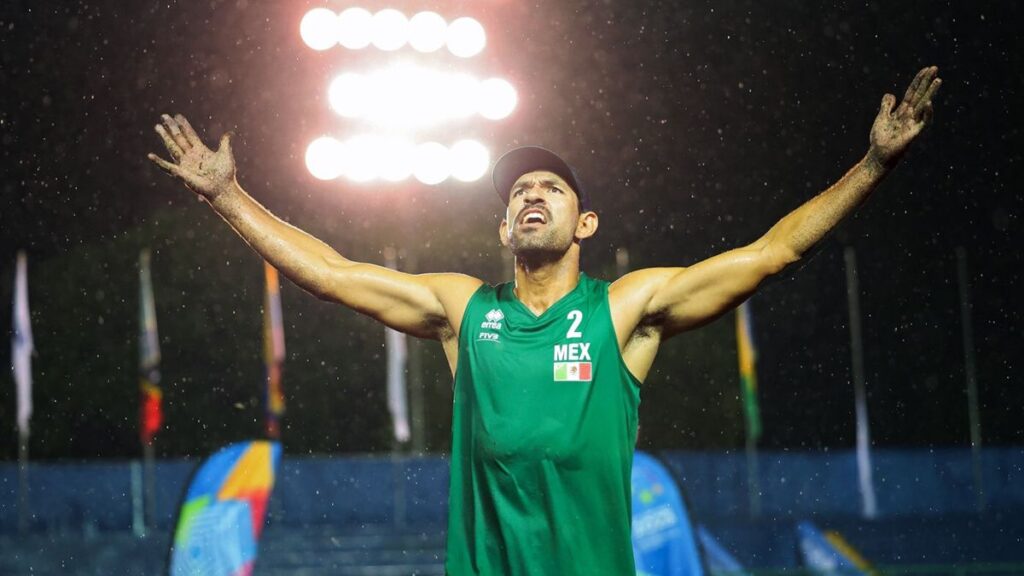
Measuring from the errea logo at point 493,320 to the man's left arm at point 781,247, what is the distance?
1.16 ft

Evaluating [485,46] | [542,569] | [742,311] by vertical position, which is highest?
[485,46]

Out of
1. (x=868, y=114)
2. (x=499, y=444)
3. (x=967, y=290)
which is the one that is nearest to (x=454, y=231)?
(x=868, y=114)

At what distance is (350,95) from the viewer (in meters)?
12.7

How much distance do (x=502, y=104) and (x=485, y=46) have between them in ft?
2.02

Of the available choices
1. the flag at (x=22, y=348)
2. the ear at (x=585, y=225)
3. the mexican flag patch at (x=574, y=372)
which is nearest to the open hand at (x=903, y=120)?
the ear at (x=585, y=225)

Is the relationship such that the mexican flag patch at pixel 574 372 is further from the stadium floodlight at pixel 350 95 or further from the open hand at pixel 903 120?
the stadium floodlight at pixel 350 95

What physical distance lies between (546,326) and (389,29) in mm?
9794

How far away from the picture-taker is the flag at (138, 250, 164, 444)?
44.1 ft

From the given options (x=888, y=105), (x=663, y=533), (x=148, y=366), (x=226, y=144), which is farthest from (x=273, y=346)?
(x=888, y=105)

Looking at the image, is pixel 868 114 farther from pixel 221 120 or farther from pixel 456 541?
pixel 456 541

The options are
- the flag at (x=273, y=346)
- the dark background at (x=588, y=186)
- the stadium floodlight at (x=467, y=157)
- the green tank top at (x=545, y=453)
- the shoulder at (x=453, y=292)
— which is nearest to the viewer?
the green tank top at (x=545, y=453)

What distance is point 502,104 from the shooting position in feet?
41.6

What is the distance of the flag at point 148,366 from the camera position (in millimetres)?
13430

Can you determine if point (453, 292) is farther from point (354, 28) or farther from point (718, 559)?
point (354, 28)
